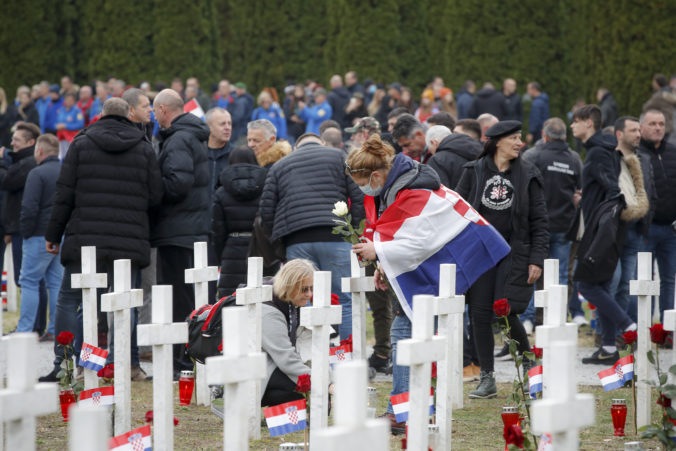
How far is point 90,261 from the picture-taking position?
22.7 ft

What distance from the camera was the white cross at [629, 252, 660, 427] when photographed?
6.41m

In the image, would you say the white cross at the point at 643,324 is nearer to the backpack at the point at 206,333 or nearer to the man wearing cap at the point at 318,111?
the backpack at the point at 206,333

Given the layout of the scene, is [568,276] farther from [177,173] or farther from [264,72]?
[264,72]

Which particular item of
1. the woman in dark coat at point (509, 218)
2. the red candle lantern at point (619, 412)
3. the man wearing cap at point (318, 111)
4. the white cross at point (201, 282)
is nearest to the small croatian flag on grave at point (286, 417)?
the red candle lantern at point (619, 412)

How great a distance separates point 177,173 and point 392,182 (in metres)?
2.40

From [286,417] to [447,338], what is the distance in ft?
3.92

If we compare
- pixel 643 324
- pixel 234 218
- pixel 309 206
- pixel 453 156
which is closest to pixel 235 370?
pixel 643 324

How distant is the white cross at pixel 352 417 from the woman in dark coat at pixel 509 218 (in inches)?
174

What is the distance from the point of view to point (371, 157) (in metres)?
6.11

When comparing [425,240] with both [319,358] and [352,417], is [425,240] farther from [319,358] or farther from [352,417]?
[352,417]

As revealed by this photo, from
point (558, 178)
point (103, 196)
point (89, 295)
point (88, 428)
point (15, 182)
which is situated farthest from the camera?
point (15, 182)

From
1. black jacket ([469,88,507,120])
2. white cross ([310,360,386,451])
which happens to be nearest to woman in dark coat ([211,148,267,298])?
white cross ([310,360,386,451])

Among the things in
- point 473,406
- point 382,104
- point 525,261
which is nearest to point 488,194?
point 525,261

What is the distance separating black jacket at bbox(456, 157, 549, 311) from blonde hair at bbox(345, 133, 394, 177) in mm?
1485
